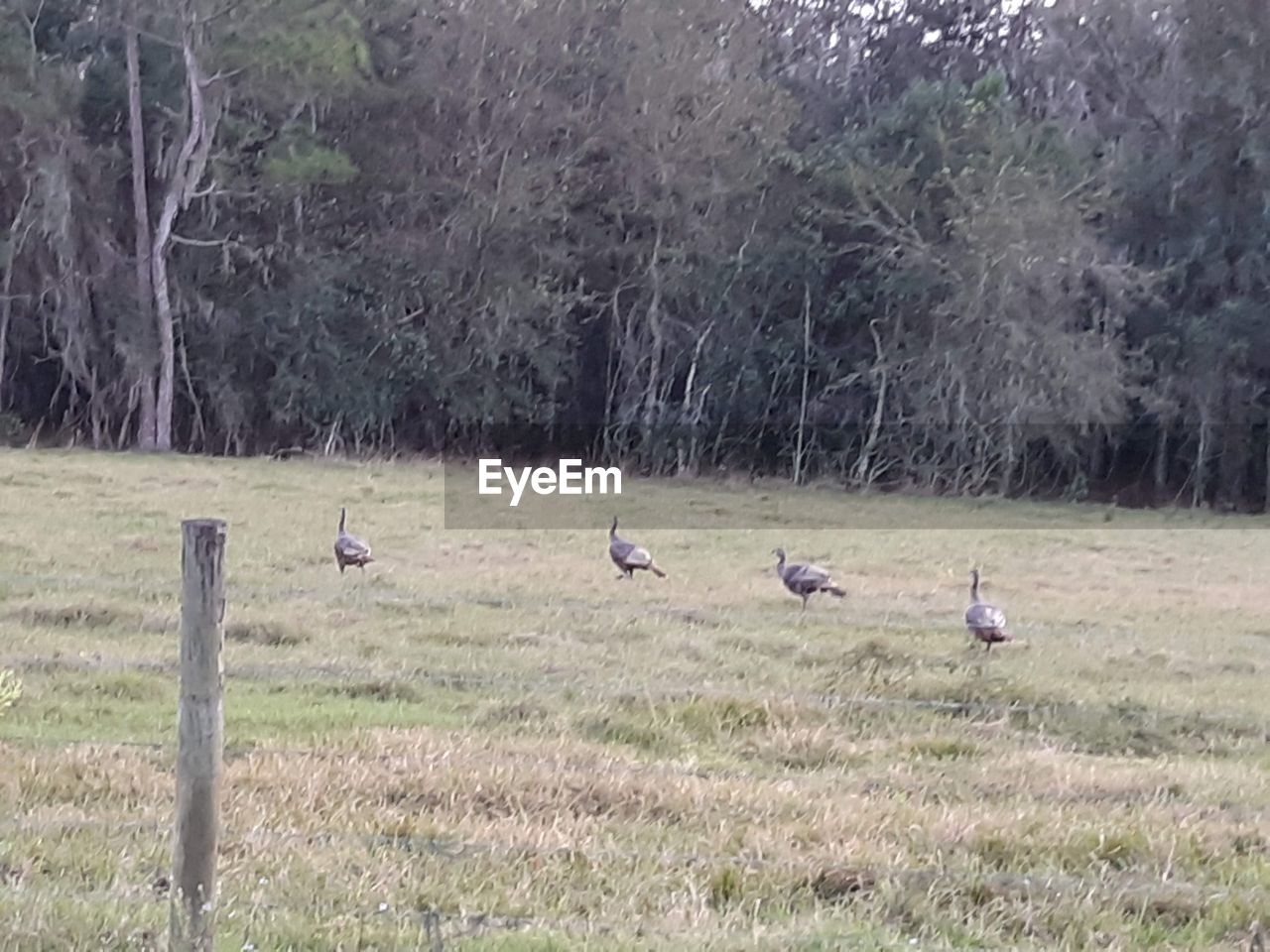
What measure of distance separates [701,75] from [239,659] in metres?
21.3

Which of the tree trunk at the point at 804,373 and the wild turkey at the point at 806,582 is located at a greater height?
the tree trunk at the point at 804,373

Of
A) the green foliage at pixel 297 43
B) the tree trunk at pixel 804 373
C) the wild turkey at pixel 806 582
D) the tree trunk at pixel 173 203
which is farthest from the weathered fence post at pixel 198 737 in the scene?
the tree trunk at pixel 804 373

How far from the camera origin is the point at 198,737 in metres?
3.58

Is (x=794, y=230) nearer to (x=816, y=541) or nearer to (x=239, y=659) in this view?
(x=816, y=541)

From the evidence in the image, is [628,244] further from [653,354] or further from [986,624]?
[986,624]

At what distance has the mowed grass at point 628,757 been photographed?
4.40 m

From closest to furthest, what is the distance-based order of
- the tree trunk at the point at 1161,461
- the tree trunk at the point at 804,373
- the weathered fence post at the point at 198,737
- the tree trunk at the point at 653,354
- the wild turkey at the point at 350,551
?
the weathered fence post at the point at 198,737 → the wild turkey at the point at 350,551 → the tree trunk at the point at 804,373 → the tree trunk at the point at 653,354 → the tree trunk at the point at 1161,461

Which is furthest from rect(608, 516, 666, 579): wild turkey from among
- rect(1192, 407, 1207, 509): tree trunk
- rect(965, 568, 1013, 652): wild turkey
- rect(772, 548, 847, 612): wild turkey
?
rect(1192, 407, 1207, 509): tree trunk

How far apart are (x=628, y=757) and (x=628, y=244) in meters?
23.5

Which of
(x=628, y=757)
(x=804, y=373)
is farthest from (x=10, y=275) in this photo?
(x=628, y=757)

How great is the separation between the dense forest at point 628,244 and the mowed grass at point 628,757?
1385cm

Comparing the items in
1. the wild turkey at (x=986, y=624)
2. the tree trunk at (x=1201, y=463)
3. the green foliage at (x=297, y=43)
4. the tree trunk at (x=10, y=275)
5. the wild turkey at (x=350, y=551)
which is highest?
the green foliage at (x=297, y=43)

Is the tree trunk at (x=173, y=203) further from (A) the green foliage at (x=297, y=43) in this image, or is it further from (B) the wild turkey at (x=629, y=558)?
(B) the wild turkey at (x=629, y=558)

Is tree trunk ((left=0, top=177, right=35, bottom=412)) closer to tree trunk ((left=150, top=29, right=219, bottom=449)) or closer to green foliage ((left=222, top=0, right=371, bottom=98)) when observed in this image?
tree trunk ((left=150, top=29, right=219, bottom=449))
